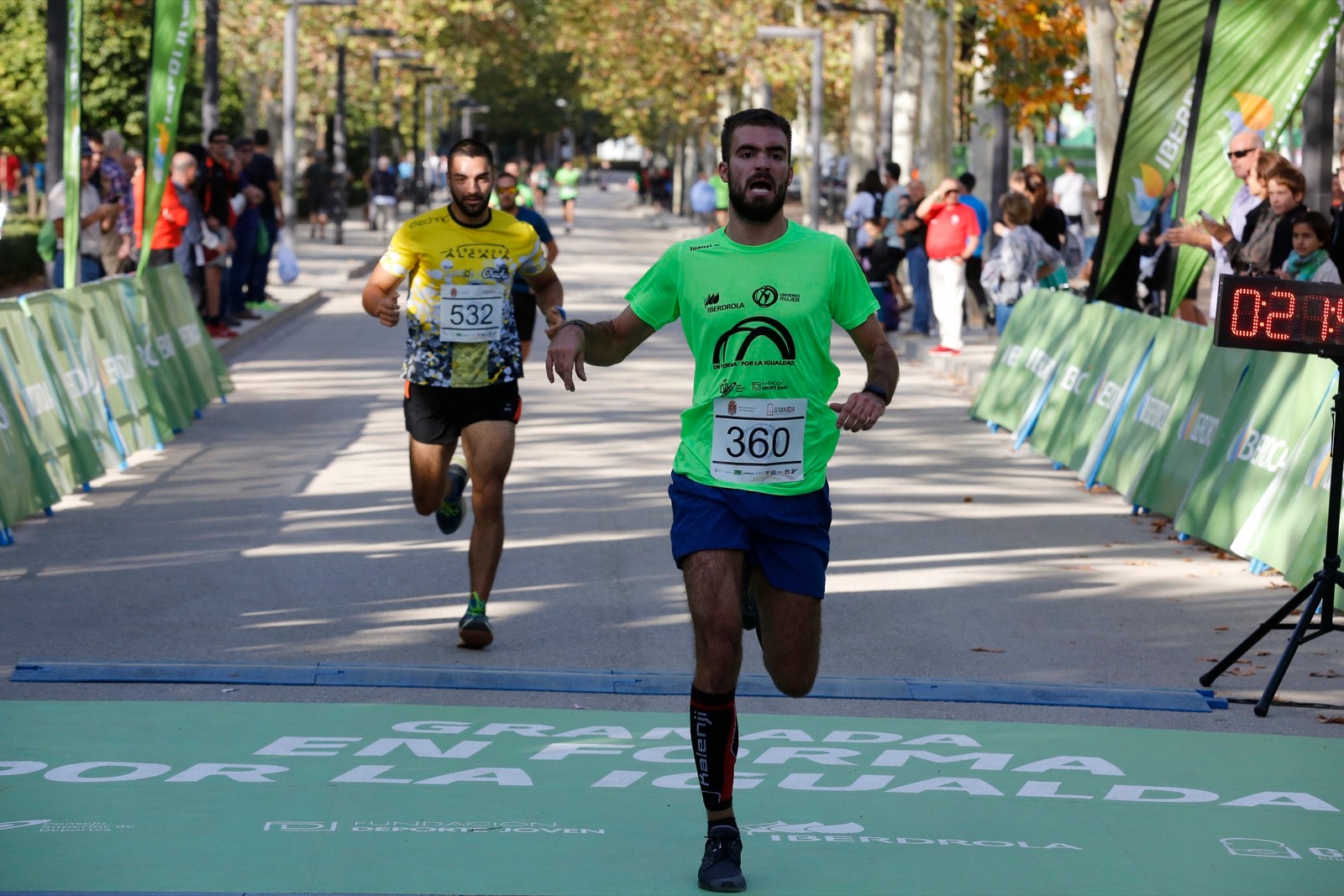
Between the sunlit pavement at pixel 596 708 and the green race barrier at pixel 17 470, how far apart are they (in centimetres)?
23

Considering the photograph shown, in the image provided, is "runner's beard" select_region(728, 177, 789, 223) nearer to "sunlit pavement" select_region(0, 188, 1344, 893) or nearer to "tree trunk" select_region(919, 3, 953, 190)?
"sunlit pavement" select_region(0, 188, 1344, 893)

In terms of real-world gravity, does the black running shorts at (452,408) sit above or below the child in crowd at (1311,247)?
below

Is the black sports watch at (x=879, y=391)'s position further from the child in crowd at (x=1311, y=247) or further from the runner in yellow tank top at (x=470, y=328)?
the child in crowd at (x=1311, y=247)

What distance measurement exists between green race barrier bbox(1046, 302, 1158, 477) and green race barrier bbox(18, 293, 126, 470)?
6224mm

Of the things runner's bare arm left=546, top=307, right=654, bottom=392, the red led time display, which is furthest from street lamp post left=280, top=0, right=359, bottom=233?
runner's bare arm left=546, top=307, right=654, bottom=392

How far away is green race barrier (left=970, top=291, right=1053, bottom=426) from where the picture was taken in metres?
15.5

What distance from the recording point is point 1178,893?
5250mm

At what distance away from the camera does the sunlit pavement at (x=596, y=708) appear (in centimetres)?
546

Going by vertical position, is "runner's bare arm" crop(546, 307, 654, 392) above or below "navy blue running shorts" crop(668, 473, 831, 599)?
above

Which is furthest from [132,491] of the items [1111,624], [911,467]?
[1111,624]

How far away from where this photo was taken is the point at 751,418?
532 centimetres

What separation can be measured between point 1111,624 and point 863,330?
3.92 meters

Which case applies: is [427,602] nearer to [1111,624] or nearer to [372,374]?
[1111,624]

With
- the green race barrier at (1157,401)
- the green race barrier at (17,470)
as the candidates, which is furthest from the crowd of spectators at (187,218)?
the green race barrier at (1157,401)
